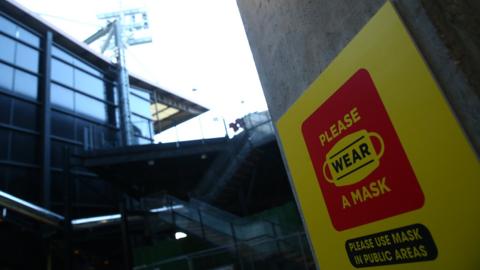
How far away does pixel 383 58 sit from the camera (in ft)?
3.86

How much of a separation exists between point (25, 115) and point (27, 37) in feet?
14.3

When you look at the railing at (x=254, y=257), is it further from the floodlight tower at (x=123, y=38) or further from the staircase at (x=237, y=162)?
the floodlight tower at (x=123, y=38)

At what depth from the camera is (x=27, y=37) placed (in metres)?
17.6

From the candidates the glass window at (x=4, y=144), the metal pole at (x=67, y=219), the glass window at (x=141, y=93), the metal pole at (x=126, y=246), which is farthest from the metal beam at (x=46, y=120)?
the glass window at (x=141, y=93)

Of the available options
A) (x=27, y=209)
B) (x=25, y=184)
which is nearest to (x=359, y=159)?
(x=27, y=209)

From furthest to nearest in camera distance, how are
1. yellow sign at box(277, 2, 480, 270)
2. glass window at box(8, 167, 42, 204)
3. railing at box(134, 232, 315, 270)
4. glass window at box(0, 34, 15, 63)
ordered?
glass window at box(0, 34, 15, 63)
glass window at box(8, 167, 42, 204)
railing at box(134, 232, 315, 270)
yellow sign at box(277, 2, 480, 270)

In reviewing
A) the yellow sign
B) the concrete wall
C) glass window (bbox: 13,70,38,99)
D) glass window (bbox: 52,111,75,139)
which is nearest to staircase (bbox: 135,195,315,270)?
glass window (bbox: 52,111,75,139)

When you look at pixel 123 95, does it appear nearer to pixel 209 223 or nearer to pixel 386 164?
pixel 209 223

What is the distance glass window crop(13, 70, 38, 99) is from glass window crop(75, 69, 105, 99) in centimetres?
259

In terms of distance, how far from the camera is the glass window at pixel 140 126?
67.4 ft

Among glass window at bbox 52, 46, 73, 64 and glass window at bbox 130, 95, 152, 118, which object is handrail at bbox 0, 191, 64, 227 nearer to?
glass window at bbox 52, 46, 73, 64

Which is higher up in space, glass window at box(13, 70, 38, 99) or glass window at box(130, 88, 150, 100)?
glass window at box(130, 88, 150, 100)

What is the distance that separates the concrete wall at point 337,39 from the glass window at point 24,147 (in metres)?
16.2

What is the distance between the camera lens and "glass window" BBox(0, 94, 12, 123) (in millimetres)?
15000
